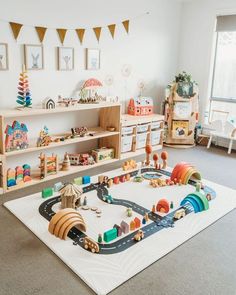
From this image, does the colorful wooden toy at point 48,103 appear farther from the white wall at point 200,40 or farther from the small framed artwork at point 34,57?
the white wall at point 200,40

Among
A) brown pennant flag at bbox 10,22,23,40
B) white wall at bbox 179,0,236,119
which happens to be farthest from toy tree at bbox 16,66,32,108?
white wall at bbox 179,0,236,119

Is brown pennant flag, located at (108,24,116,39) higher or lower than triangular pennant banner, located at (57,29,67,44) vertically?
higher

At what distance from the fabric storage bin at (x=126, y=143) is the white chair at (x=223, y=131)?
1409 mm

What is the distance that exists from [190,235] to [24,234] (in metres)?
1.30

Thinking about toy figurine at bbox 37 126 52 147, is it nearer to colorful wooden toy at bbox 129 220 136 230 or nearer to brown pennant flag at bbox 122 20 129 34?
colorful wooden toy at bbox 129 220 136 230

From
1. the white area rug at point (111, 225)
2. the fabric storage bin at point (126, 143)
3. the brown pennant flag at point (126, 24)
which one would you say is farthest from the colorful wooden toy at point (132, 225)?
the brown pennant flag at point (126, 24)

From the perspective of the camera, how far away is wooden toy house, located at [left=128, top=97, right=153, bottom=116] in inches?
182

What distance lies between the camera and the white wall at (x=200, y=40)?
496cm

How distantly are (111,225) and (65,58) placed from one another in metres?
2.16

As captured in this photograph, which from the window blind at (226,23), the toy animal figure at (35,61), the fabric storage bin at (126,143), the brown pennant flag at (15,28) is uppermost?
the window blind at (226,23)

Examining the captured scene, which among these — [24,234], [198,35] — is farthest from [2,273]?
[198,35]

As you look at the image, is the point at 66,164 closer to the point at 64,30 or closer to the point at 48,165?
the point at 48,165

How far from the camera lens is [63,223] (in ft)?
7.69

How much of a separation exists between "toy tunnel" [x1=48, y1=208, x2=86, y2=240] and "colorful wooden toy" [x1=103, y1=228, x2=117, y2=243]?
0.21m
